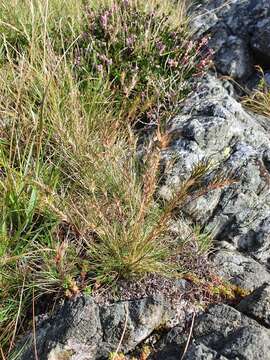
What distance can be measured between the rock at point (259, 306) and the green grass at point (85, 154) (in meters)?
0.42

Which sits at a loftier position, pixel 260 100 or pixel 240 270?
pixel 260 100

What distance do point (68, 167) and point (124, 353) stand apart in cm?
120

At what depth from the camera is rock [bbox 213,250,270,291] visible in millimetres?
2639

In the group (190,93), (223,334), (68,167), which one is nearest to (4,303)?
(68,167)

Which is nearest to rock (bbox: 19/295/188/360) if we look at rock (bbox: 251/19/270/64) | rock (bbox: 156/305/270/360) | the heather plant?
rock (bbox: 156/305/270/360)

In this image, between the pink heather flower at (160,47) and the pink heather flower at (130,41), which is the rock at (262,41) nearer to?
the pink heather flower at (160,47)

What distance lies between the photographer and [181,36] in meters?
4.30

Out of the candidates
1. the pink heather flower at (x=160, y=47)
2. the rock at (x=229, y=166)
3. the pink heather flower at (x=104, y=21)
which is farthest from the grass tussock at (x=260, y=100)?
the pink heather flower at (x=104, y=21)

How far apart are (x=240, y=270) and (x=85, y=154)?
113cm

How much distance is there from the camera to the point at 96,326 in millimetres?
2326

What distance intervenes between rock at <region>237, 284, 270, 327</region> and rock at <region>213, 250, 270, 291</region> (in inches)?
11.3

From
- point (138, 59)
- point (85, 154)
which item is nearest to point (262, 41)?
point (138, 59)

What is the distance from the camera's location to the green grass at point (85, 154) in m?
2.47

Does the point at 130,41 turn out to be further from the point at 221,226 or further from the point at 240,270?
the point at 240,270
